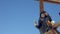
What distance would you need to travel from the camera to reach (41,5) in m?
2.28

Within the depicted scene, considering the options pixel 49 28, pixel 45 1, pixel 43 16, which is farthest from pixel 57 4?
pixel 49 28

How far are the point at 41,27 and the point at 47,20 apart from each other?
148mm

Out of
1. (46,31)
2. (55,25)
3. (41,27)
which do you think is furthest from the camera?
(41,27)

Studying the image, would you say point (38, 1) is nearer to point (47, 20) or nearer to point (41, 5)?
point (41, 5)

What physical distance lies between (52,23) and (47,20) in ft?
0.37

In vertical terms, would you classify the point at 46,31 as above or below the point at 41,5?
below

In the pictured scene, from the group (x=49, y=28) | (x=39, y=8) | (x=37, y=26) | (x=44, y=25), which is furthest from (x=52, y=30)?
(x=39, y=8)

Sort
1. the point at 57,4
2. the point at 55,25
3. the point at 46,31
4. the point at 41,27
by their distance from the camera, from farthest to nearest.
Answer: the point at 57,4 < the point at 41,27 < the point at 46,31 < the point at 55,25

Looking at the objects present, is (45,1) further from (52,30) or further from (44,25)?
(52,30)

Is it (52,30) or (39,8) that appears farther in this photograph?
(39,8)

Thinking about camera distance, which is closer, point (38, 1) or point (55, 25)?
point (55, 25)

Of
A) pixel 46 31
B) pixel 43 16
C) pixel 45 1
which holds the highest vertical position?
pixel 45 1

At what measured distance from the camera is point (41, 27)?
2.06 metres

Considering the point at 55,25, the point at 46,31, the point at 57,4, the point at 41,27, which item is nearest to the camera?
the point at 55,25
